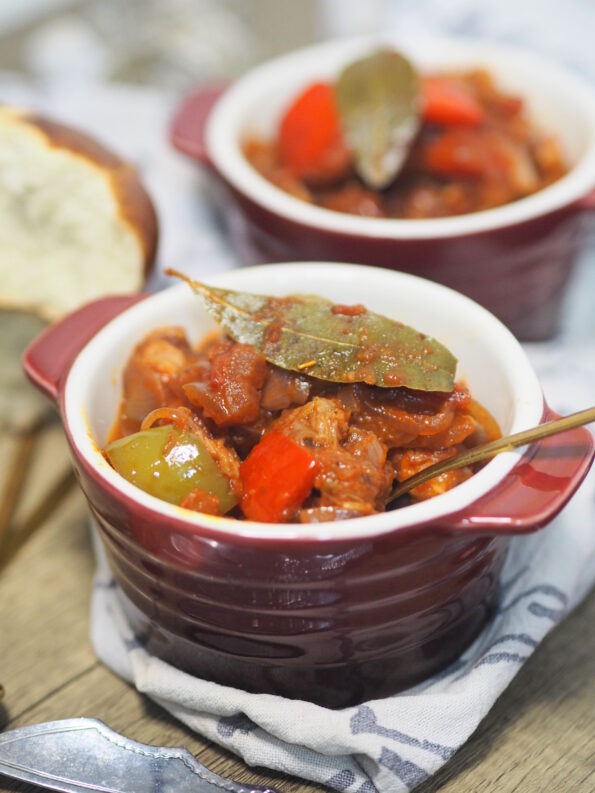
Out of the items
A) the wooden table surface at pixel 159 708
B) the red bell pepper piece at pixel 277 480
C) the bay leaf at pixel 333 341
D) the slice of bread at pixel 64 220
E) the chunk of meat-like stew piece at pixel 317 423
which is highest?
the bay leaf at pixel 333 341

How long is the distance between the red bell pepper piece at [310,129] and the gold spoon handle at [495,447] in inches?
46.6

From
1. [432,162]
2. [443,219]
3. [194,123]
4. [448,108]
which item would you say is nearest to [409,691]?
[443,219]

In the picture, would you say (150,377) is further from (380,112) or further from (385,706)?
(380,112)

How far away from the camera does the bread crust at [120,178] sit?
6.71 feet

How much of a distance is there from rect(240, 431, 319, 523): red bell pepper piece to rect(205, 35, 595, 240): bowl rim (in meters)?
0.82

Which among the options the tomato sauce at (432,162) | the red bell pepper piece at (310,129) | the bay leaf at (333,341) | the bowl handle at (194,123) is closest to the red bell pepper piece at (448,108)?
the tomato sauce at (432,162)

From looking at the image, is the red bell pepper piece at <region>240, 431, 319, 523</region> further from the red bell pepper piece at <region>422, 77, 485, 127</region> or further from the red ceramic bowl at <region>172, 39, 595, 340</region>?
the red bell pepper piece at <region>422, 77, 485, 127</region>

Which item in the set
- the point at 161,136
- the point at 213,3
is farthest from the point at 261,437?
the point at 213,3

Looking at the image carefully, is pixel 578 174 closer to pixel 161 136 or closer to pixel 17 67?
pixel 161 136

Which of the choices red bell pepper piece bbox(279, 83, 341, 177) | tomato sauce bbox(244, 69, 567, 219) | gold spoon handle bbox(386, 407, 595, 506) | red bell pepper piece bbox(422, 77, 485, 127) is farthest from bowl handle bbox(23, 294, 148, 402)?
red bell pepper piece bbox(422, 77, 485, 127)

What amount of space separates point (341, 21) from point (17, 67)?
4.69 ft

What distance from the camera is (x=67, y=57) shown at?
3.67 m

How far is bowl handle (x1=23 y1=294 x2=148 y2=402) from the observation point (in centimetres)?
162

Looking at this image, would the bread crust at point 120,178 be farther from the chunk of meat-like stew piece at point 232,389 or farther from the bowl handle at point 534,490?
the bowl handle at point 534,490
